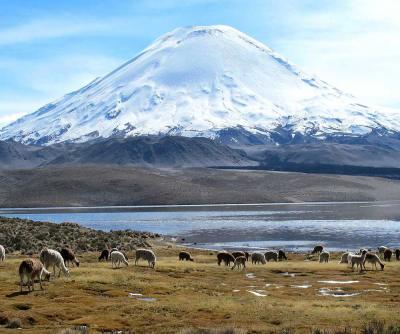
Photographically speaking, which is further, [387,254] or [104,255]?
[387,254]

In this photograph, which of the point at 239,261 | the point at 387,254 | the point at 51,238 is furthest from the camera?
the point at 51,238

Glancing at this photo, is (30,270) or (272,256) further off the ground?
(30,270)

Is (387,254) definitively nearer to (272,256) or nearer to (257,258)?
(272,256)

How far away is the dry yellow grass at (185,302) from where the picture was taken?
24031mm

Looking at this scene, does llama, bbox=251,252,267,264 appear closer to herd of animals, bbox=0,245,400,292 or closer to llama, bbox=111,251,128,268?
herd of animals, bbox=0,245,400,292

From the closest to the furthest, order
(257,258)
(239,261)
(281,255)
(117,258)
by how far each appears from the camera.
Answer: (117,258), (239,261), (257,258), (281,255)

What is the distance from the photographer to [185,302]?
28.6m

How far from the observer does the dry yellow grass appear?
78.8 feet

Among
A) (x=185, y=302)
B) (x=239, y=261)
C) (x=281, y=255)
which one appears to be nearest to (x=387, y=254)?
(x=281, y=255)

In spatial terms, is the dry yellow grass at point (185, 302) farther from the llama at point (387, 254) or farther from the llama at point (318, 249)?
the llama at point (318, 249)

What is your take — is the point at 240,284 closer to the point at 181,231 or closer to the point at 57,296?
the point at 57,296

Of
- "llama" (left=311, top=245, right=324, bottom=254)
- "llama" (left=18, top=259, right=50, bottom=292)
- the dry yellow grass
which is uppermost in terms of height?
"llama" (left=18, top=259, right=50, bottom=292)

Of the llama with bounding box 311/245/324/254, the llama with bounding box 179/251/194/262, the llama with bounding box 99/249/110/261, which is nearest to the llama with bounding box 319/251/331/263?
the llama with bounding box 179/251/194/262

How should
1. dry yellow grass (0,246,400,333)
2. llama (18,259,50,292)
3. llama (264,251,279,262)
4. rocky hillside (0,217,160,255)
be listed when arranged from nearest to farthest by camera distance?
dry yellow grass (0,246,400,333) → llama (18,259,50,292) → rocky hillside (0,217,160,255) → llama (264,251,279,262)
